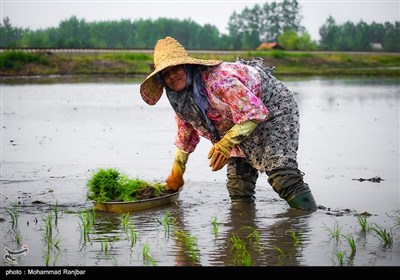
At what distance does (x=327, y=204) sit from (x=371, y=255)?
192cm

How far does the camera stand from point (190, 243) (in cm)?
575

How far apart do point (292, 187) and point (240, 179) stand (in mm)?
661

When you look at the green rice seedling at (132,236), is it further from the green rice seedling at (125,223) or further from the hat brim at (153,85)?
the hat brim at (153,85)

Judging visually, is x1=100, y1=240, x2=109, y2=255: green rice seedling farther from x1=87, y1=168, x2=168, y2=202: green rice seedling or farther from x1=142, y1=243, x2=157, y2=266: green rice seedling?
x1=87, y1=168, x2=168, y2=202: green rice seedling

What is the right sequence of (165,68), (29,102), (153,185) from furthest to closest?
(29,102) → (153,185) → (165,68)

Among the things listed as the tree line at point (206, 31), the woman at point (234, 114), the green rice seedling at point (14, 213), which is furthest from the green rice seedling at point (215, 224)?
the tree line at point (206, 31)

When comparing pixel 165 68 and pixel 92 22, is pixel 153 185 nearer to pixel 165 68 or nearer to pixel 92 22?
pixel 165 68

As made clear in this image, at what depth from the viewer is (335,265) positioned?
5.25 metres

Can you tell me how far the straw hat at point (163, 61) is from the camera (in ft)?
19.9

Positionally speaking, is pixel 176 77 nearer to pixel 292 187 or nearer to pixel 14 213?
pixel 292 187

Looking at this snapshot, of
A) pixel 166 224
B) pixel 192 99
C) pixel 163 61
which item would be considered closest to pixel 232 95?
pixel 192 99

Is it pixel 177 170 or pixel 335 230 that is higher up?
pixel 177 170

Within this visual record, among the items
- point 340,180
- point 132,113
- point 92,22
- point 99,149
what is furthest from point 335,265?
point 92,22

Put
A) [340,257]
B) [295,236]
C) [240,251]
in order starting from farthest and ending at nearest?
[295,236] < [240,251] < [340,257]
